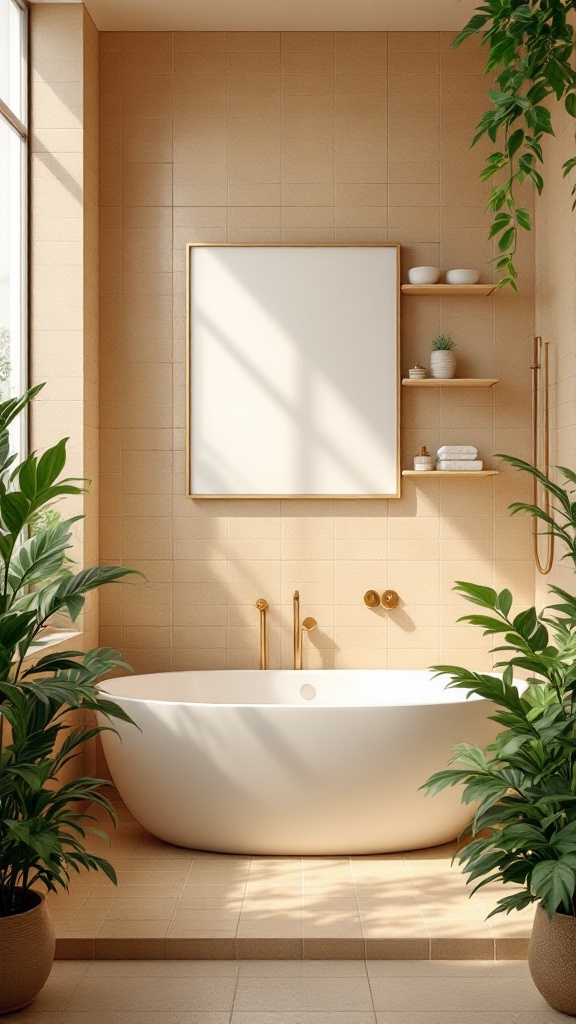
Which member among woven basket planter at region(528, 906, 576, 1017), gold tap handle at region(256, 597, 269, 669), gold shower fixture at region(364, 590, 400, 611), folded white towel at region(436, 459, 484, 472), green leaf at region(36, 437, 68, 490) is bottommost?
woven basket planter at region(528, 906, 576, 1017)

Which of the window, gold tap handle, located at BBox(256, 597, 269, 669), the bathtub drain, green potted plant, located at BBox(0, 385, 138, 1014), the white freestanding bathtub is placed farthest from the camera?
gold tap handle, located at BBox(256, 597, 269, 669)

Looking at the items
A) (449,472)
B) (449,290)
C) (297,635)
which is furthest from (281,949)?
(449,290)

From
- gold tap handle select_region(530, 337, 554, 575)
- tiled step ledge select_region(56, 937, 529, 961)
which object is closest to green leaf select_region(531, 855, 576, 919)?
tiled step ledge select_region(56, 937, 529, 961)

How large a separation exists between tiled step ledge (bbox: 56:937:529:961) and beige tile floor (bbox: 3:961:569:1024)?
23mm

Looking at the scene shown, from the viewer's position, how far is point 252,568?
4.56m

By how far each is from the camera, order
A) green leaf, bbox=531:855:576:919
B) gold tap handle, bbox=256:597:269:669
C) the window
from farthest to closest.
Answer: gold tap handle, bbox=256:597:269:669
the window
green leaf, bbox=531:855:576:919

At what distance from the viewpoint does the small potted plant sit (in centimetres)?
443

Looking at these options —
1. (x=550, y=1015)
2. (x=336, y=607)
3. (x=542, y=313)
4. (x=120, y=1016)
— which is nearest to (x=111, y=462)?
(x=336, y=607)

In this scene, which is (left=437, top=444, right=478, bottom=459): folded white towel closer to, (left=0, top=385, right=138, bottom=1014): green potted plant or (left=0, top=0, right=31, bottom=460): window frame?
(left=0, top=0, right=31, bottom=460): window frame

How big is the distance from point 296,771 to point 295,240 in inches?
92.6

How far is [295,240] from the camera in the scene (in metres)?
4.56

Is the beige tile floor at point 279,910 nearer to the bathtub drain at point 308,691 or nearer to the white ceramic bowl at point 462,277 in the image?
the bathtub drain at point 308,691

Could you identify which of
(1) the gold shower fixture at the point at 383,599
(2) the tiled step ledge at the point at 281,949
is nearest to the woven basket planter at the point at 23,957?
(2) the tiled step ledge at the point at 281,949

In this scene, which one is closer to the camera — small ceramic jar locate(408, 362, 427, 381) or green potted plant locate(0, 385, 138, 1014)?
A: green potted plant locate(0, 385, 138, 1014)
